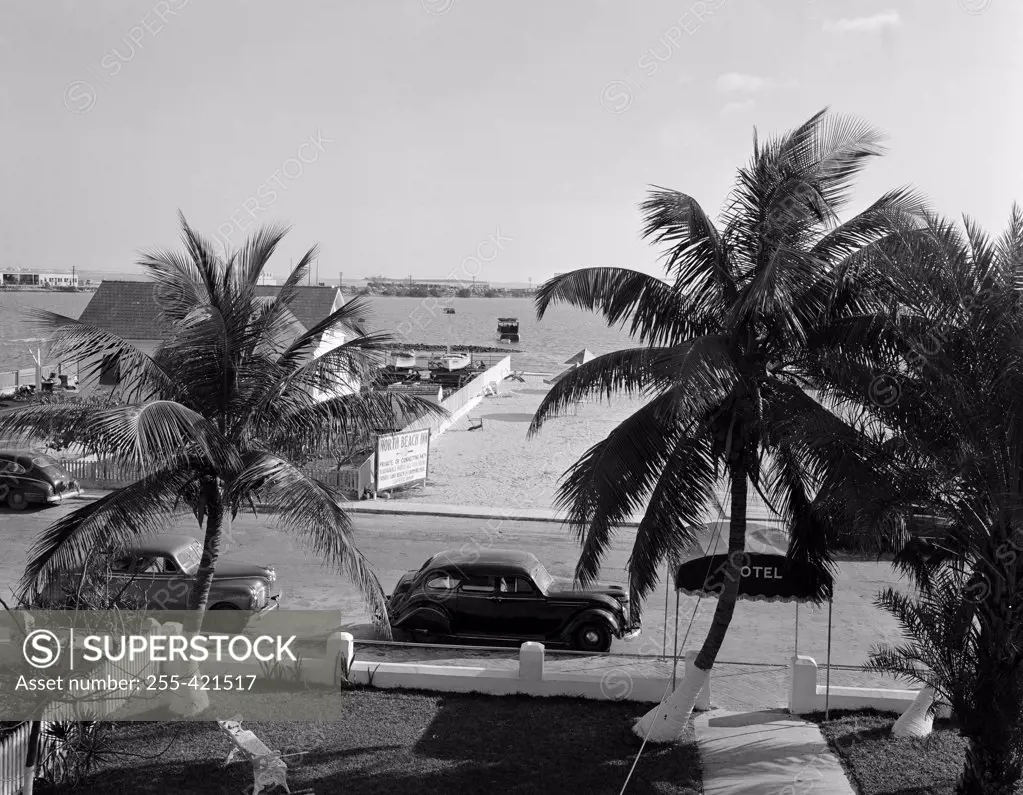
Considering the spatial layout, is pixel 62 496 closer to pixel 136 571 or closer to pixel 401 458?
pixel 401 458

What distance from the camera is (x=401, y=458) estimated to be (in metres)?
25.2

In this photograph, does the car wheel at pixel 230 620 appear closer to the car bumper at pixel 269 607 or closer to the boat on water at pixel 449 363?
the car bumper at pixel 269 607

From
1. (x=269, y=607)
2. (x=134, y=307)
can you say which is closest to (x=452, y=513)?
(x=269, y=607)

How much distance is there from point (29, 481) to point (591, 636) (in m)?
15.5

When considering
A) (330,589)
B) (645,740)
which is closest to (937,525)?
(645,740)

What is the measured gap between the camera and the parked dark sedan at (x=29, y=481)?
22.2m

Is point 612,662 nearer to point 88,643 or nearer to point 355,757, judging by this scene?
point 355,757

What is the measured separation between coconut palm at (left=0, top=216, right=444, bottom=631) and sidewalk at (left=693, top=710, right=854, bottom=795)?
4005 millimetres

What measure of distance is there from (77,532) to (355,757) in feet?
12.2

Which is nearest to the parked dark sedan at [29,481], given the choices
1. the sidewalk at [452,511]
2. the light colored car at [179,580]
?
the sidewalk at [452,511]

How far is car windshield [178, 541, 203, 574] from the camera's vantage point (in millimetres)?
14719

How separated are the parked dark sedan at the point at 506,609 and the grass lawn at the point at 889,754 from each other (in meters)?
3.47

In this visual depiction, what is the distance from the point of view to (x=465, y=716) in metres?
11.0

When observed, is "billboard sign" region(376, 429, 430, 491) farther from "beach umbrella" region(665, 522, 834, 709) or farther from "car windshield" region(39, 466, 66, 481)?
"beach umbrella" region(665, 522, 834, 709)
